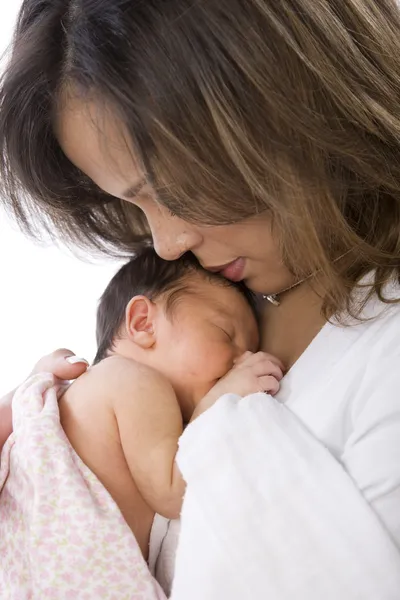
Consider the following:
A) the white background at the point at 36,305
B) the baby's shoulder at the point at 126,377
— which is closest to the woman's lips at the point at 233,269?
the baby's shoulder at the point at 126,377

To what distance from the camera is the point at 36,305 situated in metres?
2.47

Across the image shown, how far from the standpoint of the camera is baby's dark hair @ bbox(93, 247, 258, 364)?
1566mm

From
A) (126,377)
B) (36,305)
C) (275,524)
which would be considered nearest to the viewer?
(275,524)

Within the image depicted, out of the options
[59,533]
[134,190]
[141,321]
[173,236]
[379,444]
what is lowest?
[379,444]

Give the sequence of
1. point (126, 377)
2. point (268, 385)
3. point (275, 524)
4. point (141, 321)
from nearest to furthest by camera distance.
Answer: point (275, 524)
point (268, 385)
point (126, 377)
point (141, 321)

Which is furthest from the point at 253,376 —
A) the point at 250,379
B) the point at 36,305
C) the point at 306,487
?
the point at 36,305

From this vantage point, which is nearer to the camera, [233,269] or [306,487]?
[306,487]

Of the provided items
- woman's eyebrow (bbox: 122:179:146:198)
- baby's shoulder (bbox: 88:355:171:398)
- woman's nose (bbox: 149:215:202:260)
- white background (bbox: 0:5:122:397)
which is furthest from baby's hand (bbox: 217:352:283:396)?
white background (bbox: 0:5:122:397)

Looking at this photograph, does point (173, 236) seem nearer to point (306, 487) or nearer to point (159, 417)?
point (159, 417)

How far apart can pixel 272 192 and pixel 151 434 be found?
1.46 feet

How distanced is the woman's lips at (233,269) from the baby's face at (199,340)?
0.05m

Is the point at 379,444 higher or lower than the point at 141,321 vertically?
lower

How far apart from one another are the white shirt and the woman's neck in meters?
0.23

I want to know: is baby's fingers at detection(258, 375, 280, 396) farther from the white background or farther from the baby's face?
the white background
